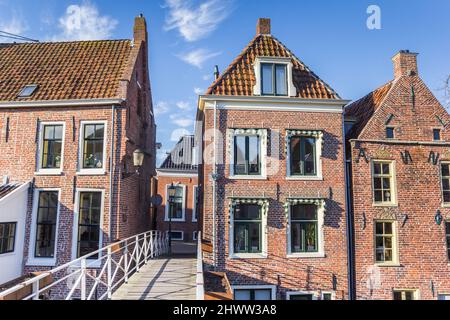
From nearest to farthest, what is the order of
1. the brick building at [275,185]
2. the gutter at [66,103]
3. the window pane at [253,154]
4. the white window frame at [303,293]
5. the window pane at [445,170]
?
the white window frame at [303,293], the brick building at [275,185], the gutter at [66,103], the window pane at [253,154], the window pane at [445,170]

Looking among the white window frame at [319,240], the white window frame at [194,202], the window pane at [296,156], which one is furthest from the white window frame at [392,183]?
the white window frame at [194,202]

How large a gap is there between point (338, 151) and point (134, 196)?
9211 millimetres

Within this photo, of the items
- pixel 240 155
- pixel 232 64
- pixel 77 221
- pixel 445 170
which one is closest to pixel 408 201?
pixel 445 170

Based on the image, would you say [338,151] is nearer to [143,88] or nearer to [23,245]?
[143,88]

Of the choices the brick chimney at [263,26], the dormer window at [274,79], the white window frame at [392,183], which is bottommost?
the white window frame at [392,183]

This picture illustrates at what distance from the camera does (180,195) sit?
2705 centimetres

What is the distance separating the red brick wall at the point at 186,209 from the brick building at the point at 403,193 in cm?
1497

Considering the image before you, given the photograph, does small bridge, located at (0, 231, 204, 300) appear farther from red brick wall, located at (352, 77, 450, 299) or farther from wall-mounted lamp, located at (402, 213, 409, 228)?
wall-mounted lamp, located at (402, 213, 409, 228)

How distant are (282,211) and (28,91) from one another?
11565mm

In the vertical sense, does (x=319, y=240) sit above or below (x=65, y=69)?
below

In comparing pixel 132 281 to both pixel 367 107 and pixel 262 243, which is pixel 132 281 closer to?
pixel 262 243

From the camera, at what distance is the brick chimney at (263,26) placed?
52.7ft

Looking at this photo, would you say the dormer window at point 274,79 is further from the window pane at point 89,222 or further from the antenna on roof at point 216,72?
the window pane at point 89,222
